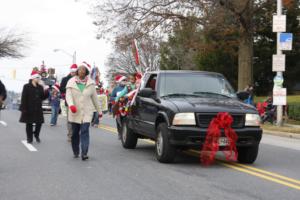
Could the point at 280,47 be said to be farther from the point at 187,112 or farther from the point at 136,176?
the point at 136,176

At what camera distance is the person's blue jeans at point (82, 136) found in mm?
10062

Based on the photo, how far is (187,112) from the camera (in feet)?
29.6

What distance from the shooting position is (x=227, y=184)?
25.1 feet

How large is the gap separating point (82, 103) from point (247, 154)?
120 inches

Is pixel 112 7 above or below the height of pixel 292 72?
above

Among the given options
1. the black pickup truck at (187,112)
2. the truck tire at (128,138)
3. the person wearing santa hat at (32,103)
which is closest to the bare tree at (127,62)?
the person wearing santa hat at (32,103)

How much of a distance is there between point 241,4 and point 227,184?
63.7 ft

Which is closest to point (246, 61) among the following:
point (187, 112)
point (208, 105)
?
point (208, 105)

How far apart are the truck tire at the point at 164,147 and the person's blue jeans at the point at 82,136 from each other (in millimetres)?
1307

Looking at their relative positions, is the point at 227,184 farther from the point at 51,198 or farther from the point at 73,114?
the point at 73,114

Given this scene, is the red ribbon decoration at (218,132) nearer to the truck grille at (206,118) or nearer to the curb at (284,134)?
the truck grille at (206,118)

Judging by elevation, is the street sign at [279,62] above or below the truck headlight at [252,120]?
above

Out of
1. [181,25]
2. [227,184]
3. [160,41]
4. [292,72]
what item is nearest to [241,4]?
[181,25]

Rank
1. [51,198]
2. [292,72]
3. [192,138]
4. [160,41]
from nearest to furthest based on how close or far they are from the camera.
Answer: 1. [51,198]
2. [192,138]
3. [160,41]
4. [292,72]
